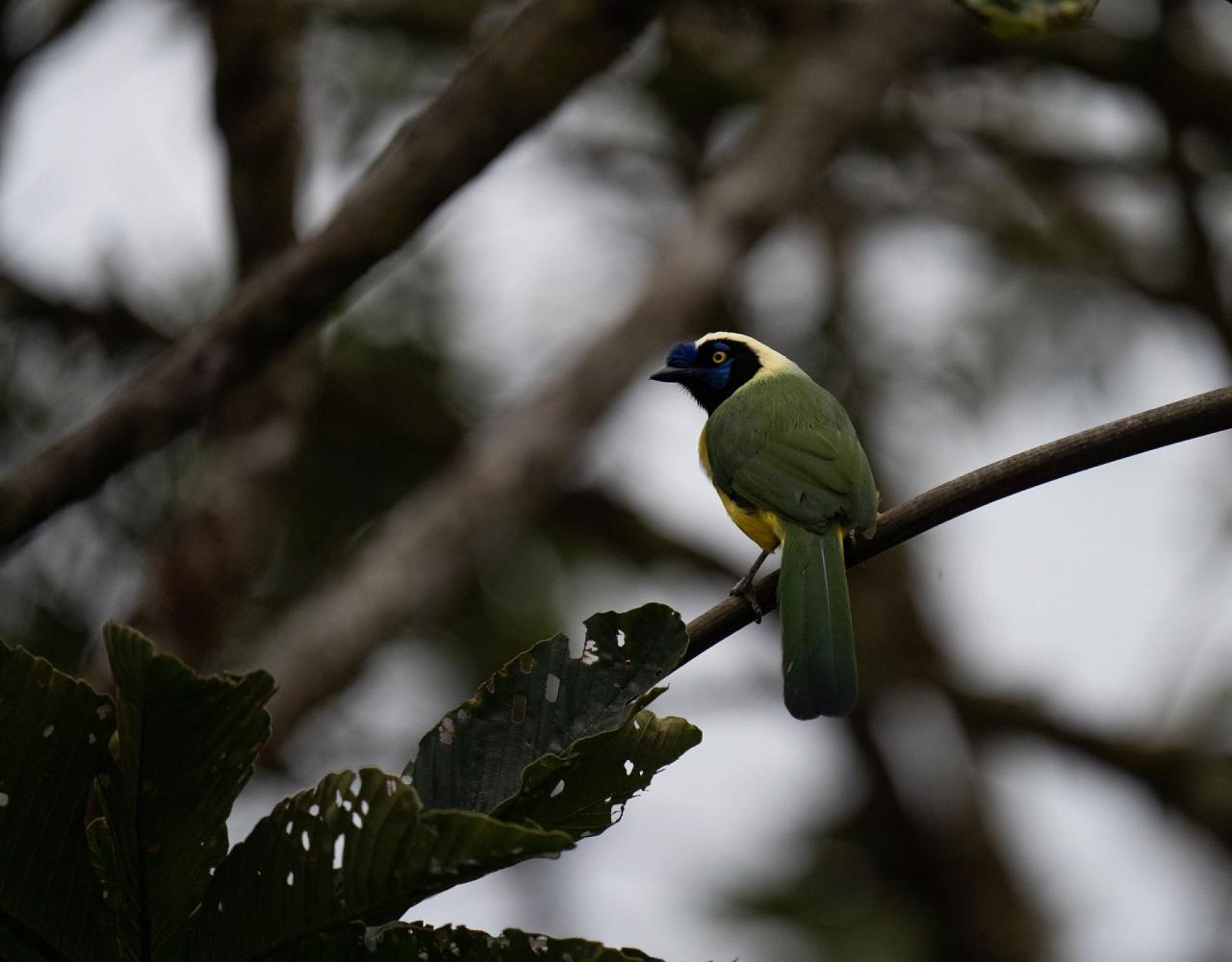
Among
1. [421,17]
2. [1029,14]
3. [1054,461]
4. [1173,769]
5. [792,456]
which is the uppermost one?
[1029,14]

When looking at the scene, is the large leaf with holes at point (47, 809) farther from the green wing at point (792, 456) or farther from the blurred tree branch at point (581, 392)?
the blurred tree branch at point (581, 392)

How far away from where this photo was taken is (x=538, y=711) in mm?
1874

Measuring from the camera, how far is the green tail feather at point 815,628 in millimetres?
2576

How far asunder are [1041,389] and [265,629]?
3946 millimetres

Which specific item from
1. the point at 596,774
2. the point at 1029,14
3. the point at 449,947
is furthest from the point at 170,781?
the point at 1029,14

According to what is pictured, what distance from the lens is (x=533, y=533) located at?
7.48 m

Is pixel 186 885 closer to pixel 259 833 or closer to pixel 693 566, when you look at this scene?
pixel 259 833

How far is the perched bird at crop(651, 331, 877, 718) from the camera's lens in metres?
2.67

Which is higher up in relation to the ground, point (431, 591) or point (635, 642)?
point (635, 642)

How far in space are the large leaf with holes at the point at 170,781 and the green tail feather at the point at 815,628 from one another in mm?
1182

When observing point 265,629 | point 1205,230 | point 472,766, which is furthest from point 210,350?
point 1205,230

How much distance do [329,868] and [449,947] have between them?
0.19 m

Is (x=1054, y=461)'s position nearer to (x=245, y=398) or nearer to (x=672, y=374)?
(x=672, y=374)

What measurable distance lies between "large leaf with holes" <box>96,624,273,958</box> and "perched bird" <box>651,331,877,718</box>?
0.83 metres
